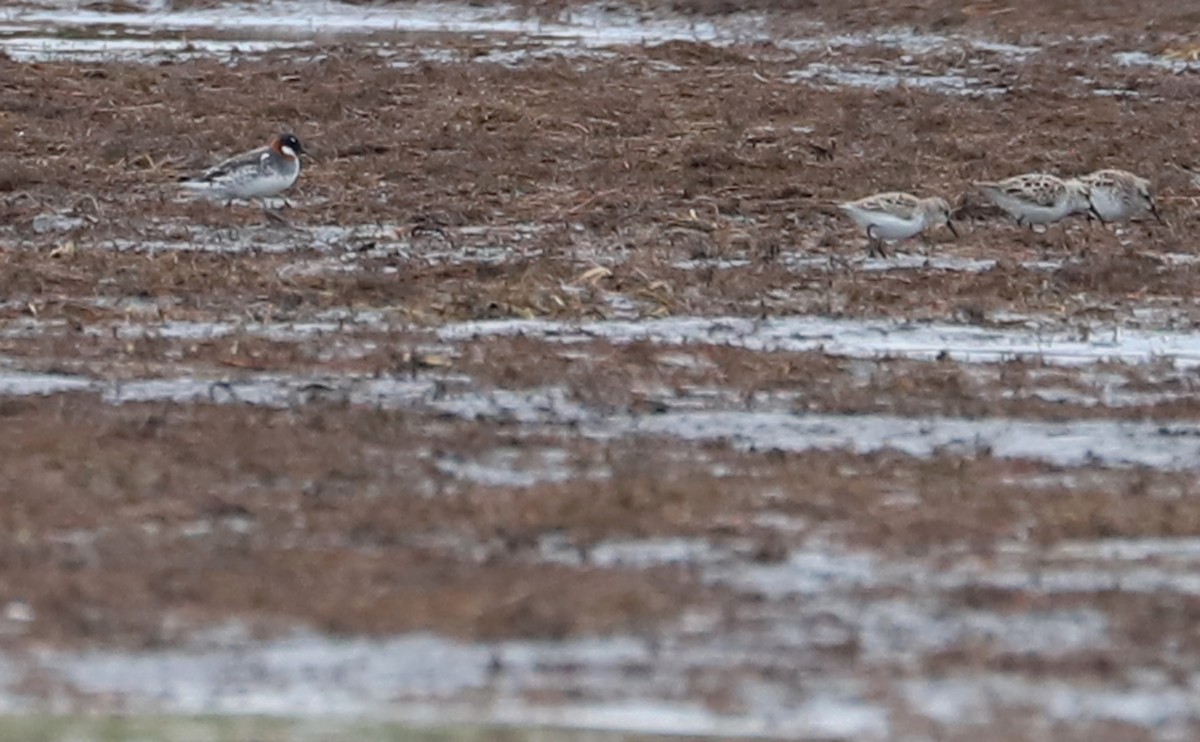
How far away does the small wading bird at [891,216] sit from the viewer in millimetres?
15305

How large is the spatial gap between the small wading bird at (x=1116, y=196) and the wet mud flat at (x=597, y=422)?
0.16 m

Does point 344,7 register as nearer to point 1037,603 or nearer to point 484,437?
point 484,437

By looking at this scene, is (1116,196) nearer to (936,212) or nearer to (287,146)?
(936,212)

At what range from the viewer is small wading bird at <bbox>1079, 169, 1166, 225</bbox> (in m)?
16.3

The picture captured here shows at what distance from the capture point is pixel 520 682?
7.59 m

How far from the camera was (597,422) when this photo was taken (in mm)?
11016

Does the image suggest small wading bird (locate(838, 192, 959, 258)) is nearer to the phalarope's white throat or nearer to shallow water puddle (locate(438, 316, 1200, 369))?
shallow water puddle (locate(438, 316, 1200, 369))

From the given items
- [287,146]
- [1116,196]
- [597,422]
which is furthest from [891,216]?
[597,422]

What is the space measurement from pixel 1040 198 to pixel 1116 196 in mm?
539

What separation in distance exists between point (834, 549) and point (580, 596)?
3.31 feet

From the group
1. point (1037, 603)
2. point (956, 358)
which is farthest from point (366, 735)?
point (956, 358)

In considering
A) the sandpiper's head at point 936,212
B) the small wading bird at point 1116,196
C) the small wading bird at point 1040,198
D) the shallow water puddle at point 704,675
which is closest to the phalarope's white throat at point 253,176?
the sandpiper's head at point 936,212

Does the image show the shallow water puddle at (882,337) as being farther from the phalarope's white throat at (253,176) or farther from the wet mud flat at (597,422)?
the phalarope's white throat at (253,176)

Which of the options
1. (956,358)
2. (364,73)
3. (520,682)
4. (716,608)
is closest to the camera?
(520,682)
